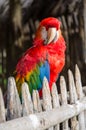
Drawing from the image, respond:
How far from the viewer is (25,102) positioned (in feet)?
4.89

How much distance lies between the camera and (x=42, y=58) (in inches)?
88.4

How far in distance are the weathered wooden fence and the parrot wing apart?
261 mm

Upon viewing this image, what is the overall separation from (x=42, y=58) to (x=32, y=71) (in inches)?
3.7

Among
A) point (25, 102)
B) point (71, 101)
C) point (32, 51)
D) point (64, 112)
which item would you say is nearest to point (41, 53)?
point (32, 51)

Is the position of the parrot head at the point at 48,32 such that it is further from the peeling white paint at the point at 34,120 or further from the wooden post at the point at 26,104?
the peeling white paint at the point at 34,120

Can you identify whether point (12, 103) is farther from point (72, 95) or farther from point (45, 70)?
point (45, 70)

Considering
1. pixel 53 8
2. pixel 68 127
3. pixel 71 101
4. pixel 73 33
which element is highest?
pixel 53 8

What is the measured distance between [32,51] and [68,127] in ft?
1.83

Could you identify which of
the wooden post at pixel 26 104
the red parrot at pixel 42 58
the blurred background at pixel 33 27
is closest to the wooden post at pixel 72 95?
the red parrot at pixel 42 58

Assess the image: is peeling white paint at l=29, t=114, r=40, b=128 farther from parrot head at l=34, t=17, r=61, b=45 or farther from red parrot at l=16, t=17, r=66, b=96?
parrot head at l=34, t=17, r=61, b=45

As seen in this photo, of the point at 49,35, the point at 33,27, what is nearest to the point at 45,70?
the point at 49,35

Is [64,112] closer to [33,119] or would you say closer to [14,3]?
[33,119]

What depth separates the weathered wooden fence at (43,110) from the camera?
137cm

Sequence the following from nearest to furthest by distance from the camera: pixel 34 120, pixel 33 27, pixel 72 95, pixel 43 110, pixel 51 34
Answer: pixel 34 120 → pixel 43 110 → pixel 72 95 → pixel 51 34 → pixel 33 27
